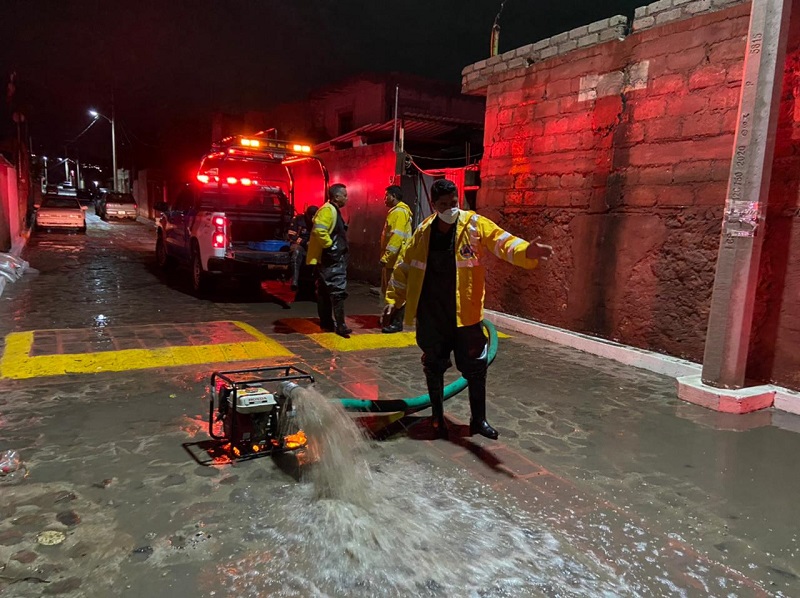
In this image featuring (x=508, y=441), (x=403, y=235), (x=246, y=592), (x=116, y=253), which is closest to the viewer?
(x=246, y=592)

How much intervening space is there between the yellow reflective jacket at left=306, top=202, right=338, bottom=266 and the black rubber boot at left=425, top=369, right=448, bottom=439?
3077 mm

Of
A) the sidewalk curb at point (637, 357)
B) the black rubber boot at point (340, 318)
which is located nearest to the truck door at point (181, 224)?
the black rubber boot at point (340, 318)

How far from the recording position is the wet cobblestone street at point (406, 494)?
8.40 feet

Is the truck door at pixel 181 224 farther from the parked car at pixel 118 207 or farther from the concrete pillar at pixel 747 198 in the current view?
the parked car at pixel 118 207

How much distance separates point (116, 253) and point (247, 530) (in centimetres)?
1623

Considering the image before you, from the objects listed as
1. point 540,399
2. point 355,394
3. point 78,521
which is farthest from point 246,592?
point 540,399

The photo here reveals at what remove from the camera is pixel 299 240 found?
33.1 ft

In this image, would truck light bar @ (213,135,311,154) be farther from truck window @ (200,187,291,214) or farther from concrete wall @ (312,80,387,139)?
concrete wall @ (312,80,387,139)

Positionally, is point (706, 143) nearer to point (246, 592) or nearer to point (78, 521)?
point (246, 592)

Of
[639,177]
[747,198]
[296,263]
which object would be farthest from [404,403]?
[296,263]

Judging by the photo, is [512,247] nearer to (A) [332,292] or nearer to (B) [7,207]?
(A) [332,292]

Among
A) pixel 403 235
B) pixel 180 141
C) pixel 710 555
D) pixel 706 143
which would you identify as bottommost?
pixel 710 555

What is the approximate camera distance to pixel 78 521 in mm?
2885

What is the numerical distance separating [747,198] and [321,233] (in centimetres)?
444
